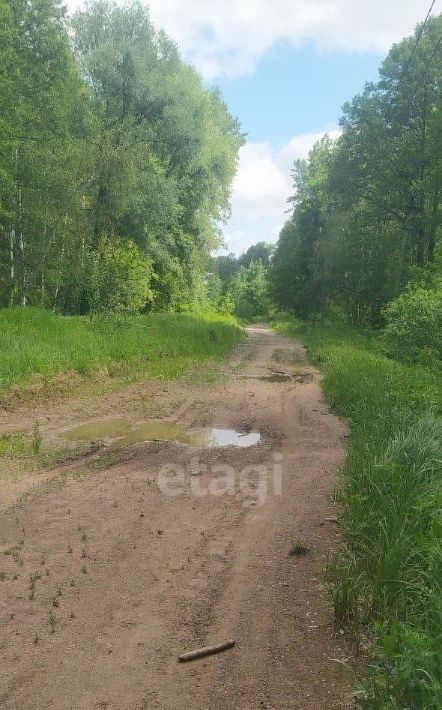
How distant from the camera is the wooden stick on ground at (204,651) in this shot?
126 inches

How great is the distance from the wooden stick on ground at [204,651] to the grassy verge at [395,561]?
786mm

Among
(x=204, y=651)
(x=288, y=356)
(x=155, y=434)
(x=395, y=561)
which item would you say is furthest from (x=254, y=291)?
(x=204, y=651)

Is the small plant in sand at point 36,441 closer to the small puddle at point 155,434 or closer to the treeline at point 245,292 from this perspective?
the small puddle at point 155,434

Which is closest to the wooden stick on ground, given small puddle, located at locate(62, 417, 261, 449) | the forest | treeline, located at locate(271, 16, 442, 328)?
the forest

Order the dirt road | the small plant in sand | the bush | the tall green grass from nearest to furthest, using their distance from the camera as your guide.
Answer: the dirt road
the small plant in sand
the tall green grass
the bush

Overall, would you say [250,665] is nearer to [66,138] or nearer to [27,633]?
[27,633]

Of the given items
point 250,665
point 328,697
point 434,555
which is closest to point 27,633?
point 250,665

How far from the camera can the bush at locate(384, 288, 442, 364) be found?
15.4m

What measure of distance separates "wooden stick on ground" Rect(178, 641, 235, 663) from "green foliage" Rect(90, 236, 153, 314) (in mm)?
17263

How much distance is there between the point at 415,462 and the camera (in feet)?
15.4

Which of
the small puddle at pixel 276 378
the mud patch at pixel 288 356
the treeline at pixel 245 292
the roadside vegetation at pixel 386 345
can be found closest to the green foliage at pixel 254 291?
the treeline at pixel 245 292

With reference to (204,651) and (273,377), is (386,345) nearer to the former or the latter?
(273,377)

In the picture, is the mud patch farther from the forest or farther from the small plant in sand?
the small plant in sand

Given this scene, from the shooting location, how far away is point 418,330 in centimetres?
1576
